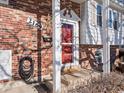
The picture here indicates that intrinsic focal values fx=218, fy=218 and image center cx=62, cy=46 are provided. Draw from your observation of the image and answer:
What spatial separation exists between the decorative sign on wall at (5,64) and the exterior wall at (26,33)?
0.46 ft

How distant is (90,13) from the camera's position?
10.6m

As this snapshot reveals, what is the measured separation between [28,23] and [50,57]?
1.71m

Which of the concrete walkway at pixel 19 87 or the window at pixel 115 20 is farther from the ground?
the window at pixel 115 20

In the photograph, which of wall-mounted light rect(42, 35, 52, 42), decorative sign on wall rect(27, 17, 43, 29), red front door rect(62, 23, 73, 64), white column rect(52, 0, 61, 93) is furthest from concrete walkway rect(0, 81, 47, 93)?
red front door rect(62, 23, 73, 64)

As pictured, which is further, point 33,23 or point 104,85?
point 33,23

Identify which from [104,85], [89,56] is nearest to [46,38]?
[104,85]

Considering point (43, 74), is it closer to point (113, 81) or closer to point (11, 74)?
point (11, 74)

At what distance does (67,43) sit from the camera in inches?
378

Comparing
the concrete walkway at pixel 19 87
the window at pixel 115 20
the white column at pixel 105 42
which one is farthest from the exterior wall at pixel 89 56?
the concrete walkway at pixel 19 87

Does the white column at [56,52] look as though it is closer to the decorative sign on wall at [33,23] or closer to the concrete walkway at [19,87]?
the concrete walkway at [19,87]

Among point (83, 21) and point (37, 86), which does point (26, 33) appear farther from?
point (83, 21)

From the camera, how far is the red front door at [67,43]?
30.8 ft

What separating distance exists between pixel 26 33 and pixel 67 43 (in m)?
2.69

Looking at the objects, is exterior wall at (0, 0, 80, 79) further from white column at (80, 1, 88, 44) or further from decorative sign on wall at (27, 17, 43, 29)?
white column at (80, 1, 88, 44)
